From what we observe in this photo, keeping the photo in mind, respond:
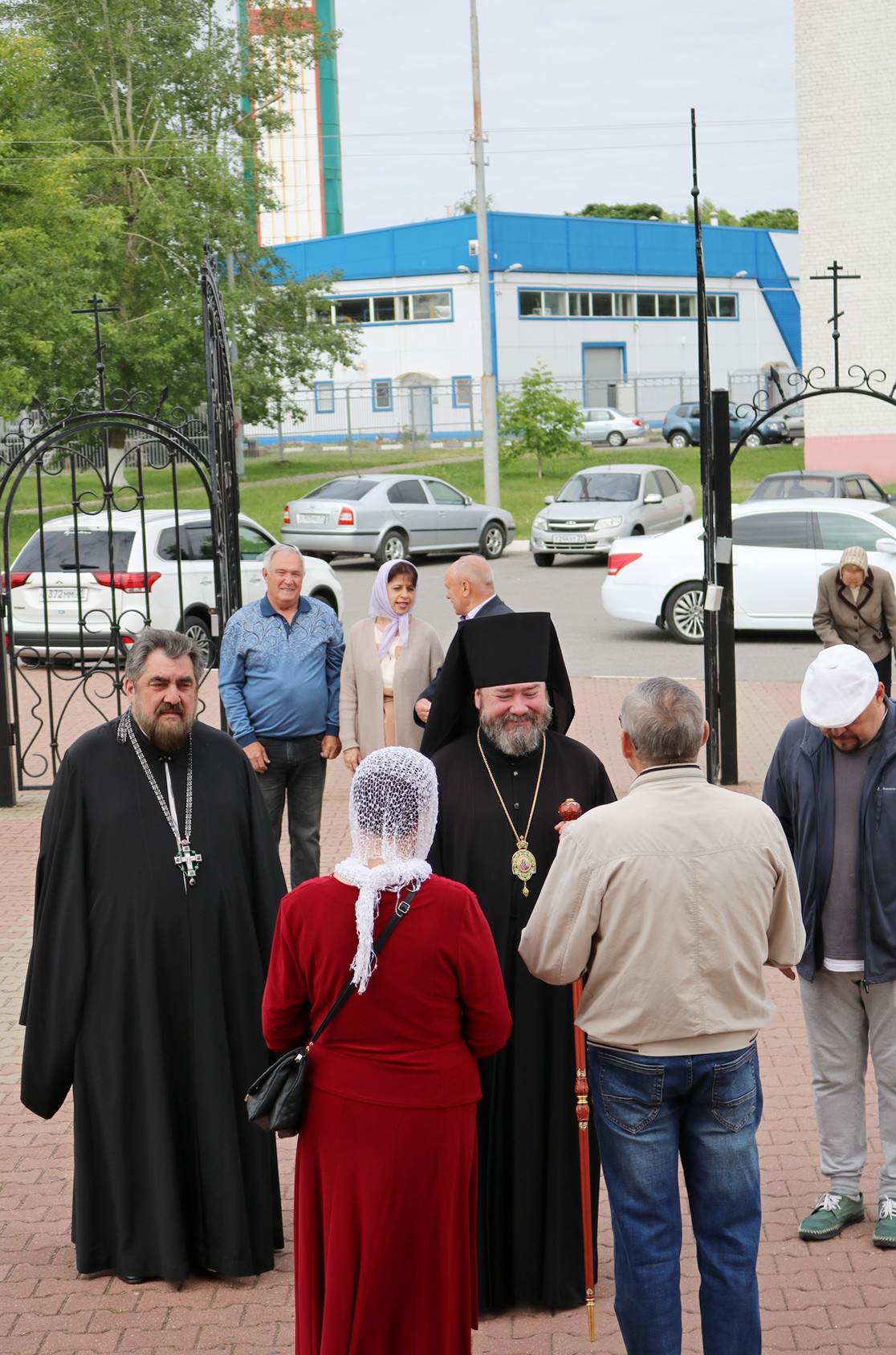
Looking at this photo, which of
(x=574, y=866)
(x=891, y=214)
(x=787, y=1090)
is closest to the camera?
(x=574, y=866)

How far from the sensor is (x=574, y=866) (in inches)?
135

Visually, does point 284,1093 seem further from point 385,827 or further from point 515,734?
point 515,734

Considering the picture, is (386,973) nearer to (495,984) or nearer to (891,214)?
(495,984)

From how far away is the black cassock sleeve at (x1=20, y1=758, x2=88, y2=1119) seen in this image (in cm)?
431

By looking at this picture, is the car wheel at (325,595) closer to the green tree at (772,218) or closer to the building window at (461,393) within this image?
the building window at (461,393)

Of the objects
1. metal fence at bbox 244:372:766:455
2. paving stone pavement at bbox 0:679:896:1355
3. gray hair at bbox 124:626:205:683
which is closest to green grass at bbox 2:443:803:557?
metal fence at bbox 244:372:766:455

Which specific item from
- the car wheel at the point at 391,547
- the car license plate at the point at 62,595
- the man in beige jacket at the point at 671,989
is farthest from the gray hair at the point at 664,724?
the car wheel at the point at 391,547

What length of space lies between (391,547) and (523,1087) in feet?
69.1

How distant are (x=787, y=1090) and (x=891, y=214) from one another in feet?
90.9

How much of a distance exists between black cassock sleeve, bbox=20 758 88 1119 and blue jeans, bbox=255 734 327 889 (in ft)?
10.3

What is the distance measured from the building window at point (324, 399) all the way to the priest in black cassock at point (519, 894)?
4580 cm

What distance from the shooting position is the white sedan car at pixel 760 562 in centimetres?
1627

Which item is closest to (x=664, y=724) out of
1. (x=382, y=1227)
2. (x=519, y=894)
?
(x=519, y=894)

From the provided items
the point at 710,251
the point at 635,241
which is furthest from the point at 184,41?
the point at 710,251
